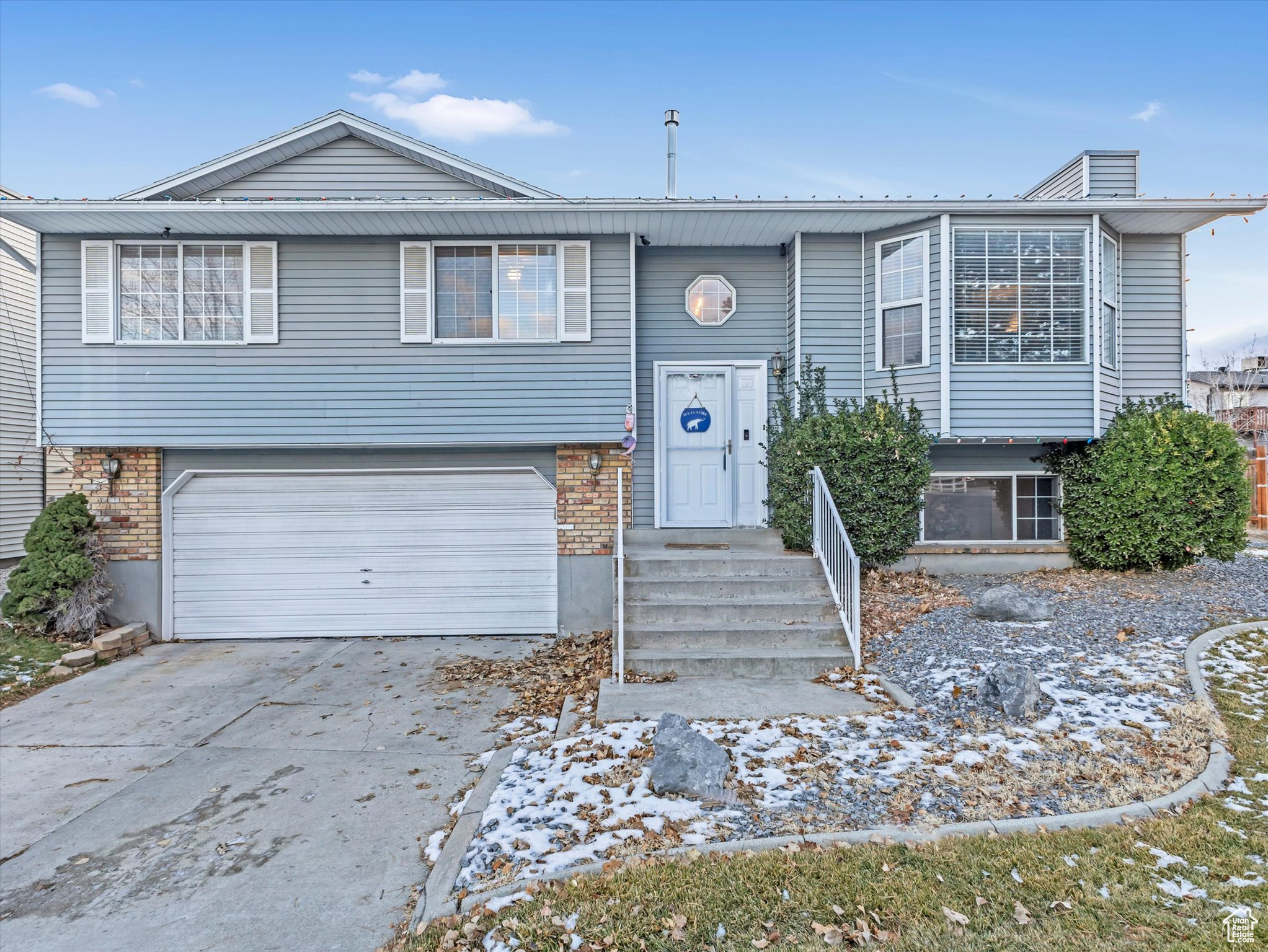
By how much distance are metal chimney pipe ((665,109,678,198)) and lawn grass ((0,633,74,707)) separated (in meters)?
8.78

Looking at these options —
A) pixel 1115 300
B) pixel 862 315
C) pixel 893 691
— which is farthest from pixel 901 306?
pixel 893 691

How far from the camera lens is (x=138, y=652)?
7.55 metres

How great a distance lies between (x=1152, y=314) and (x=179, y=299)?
12380 millimetres

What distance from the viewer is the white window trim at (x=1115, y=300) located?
25.7 ft

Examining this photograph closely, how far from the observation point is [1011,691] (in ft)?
14.2

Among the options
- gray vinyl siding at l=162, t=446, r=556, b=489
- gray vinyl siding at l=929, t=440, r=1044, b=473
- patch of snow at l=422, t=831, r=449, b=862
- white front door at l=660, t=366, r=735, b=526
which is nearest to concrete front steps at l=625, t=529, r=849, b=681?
white front door at l=660, t=366, r=735, b=526

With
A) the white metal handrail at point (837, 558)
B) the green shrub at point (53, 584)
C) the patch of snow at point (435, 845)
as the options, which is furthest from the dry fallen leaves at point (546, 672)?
the green shrub at point (53, 584)

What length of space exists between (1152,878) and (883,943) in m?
1.26

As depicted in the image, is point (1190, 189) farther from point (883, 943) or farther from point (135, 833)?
point (135, 833)

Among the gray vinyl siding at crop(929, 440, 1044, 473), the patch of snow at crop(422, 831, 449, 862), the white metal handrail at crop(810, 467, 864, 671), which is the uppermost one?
the gray vinyl siding at crop(929, 440, 1044, 473)

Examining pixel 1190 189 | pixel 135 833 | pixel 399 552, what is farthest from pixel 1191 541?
pixel 135 833

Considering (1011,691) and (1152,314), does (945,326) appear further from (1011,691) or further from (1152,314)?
(1011,691)

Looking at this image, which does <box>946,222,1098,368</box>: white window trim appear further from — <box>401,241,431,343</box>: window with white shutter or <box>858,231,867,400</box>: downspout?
<box>401,241,431,343</box>: window with white shutter

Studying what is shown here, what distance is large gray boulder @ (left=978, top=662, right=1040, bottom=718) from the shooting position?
14.0ft
